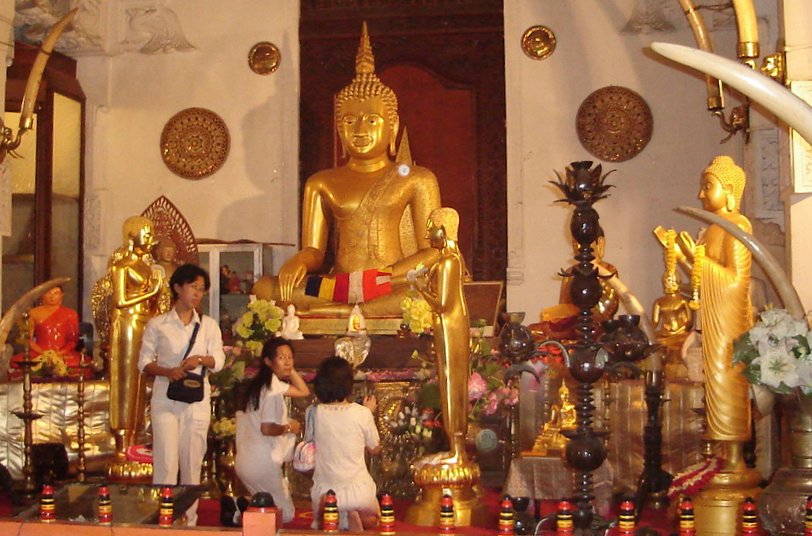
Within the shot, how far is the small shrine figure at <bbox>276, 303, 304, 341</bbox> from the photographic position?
6.41 meters

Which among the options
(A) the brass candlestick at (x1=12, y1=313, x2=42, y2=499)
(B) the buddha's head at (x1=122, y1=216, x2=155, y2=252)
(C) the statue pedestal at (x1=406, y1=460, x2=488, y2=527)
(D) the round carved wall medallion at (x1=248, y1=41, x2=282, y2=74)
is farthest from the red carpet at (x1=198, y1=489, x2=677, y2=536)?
(D) the round carved wall medallion at (x1=248, y1=41, x2=282, y2=74)

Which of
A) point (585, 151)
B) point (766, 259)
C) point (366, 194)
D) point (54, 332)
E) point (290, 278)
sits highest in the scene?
point (585, 151)

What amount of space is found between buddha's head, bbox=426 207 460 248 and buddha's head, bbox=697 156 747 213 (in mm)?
1067

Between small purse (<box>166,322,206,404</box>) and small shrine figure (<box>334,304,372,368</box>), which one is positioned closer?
small purse (<box>166,322,206,404</box>)

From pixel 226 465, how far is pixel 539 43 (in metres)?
3.89

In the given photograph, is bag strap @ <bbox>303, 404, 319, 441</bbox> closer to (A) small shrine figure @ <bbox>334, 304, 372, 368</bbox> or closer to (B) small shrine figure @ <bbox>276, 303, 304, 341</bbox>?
(A) small shrine figure @ <bbox>334, 304, 372, 368</bbox>

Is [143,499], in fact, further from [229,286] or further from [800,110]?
[229,286]

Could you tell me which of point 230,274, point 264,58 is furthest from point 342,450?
point 264,58

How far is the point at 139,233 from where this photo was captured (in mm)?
5836

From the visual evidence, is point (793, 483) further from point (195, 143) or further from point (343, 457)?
point (195, 143)

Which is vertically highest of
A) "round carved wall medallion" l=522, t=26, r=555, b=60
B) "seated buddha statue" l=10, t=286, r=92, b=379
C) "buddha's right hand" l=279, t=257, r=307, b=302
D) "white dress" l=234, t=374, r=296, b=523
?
"round carved wall medallion" l=522, t=26, r=555, b=60

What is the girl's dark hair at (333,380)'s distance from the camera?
464 centimetres

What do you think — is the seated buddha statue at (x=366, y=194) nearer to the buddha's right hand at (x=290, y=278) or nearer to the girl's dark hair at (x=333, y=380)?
the buddha's right hand at (x=290, y=278)

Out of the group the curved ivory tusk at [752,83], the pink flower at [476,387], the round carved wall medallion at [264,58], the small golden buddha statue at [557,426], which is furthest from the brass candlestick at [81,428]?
the curved ivory tusk at [752,83]
